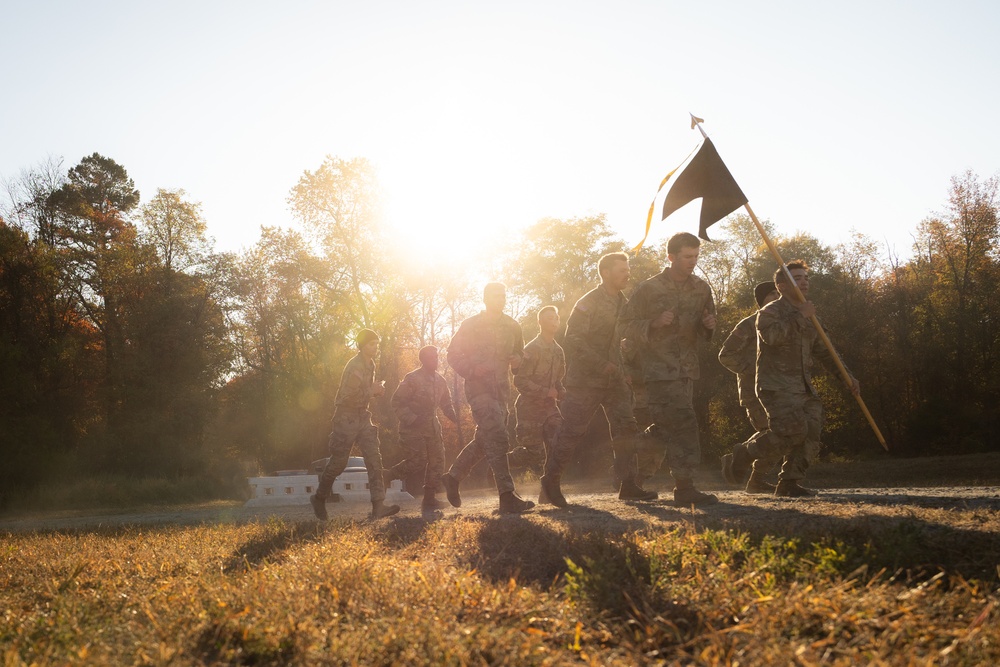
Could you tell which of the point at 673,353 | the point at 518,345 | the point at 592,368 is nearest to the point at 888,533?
the point at 673,353

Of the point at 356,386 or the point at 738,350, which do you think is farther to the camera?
the point at 356,386

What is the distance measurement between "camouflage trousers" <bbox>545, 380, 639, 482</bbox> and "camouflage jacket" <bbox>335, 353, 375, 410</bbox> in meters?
2.95

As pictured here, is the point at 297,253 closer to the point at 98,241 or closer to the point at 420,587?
the point at 98,241

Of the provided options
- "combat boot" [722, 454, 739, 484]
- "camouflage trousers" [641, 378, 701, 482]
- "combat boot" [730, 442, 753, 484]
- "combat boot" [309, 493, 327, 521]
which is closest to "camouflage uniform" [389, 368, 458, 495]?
"combat boot" [309, 493, 327, 521]

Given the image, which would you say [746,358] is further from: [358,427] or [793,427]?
[358,427]

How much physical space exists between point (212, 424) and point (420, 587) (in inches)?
1381

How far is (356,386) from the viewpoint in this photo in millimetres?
11438

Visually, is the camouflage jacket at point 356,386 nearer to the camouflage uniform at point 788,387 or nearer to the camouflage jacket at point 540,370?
the camouflage jacket at point 540,370

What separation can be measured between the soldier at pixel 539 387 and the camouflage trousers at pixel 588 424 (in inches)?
68.3

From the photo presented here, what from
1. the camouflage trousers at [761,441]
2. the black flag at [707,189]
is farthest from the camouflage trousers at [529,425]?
the black flag at [707,189]

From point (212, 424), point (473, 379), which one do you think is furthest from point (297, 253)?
point (473, 379)

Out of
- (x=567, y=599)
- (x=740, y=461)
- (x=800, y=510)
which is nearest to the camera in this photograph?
(x=567, y=599)

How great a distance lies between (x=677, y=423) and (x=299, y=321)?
33.5m

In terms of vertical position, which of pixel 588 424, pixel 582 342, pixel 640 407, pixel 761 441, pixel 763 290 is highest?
pixel 763 290
